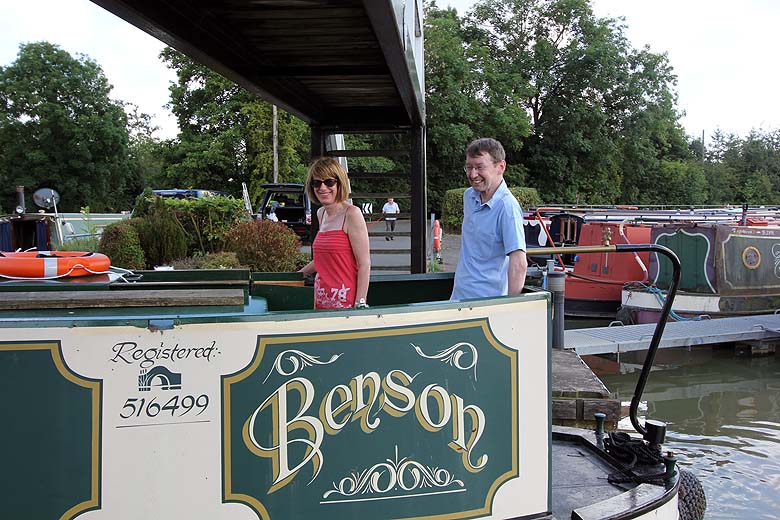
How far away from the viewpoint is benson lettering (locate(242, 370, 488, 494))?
2.59 m

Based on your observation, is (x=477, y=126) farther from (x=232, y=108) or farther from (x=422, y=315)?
(x=422, y=315)

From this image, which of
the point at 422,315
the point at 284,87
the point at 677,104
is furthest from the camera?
the point at 677,104

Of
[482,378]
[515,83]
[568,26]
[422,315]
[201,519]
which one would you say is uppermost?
[568,26]

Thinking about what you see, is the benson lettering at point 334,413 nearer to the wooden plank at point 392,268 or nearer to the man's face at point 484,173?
the man's face at point 484,173

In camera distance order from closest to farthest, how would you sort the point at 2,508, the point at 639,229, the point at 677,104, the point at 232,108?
the point at 2,508 < the point at 639,229 < the point at 232,108 < the point at 677,104

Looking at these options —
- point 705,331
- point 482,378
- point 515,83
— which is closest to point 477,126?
point 515,83

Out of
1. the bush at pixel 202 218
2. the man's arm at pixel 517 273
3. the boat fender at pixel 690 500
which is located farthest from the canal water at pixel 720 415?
the bush at pixel 202 218

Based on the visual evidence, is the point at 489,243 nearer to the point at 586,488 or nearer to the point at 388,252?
the point at 586,488

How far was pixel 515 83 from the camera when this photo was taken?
38.2 m

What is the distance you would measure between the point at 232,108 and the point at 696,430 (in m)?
30.0

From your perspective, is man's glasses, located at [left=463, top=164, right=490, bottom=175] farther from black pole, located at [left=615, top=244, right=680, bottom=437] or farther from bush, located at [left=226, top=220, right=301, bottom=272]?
bush, located at [left=226, top=220, right=301, bottom=272]

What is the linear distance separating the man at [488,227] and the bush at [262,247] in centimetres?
688

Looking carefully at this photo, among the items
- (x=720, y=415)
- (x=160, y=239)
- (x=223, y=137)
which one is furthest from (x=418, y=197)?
(x=223, y=137)

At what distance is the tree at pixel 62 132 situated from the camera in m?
49.4
